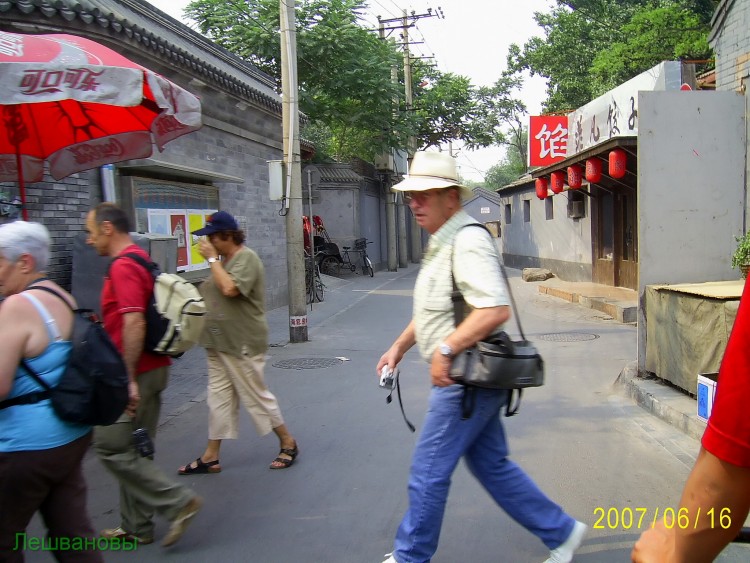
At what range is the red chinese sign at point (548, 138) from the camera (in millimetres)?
17953

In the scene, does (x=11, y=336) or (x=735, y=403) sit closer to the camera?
(x=735, y=403)

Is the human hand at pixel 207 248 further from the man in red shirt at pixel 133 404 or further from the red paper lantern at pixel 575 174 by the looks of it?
the red paper lantern at pixel 575 174

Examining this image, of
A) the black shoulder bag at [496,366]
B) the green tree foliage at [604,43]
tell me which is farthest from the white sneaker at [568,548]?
the green tree foliage at [604,43]

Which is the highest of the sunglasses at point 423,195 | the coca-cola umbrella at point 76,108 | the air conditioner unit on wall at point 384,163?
the air conditioner unit on wall at point 384,163

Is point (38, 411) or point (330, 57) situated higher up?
point (330, 57)

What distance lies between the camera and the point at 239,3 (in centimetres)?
1944

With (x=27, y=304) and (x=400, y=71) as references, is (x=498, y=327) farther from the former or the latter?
(x=400, y=71)

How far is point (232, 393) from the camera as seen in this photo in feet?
15.1

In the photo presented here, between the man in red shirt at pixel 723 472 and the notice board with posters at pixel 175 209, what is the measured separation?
8.04m

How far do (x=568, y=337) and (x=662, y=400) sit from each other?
4422 mm

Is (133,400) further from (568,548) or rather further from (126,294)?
(568,548)

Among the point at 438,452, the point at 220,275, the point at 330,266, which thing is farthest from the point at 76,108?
the point at 330,266

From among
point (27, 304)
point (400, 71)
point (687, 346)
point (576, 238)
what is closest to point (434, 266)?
point (27, 304)

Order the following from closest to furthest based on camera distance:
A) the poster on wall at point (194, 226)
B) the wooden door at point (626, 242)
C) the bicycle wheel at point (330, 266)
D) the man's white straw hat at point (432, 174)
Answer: the man's white straw hat at point (432, 174)
the poster on wall at point (194, 226)
the wooden door at point (626, 242)
the bicycle wheel at point (330, 266)
